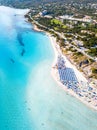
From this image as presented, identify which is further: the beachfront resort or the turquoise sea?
the beachfront resort

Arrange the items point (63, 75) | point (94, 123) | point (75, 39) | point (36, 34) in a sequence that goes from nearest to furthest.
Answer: point (94, 123)
point (63, 75)
point (75, 39)
point (36, 34)

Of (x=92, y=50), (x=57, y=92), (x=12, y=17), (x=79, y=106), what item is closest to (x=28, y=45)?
(x=92, y=50)

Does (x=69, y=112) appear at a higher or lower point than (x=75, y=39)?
higher

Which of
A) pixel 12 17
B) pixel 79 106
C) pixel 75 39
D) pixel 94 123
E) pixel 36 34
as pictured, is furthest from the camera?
pixel 12 17

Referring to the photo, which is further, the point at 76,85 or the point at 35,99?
the point at 76,85

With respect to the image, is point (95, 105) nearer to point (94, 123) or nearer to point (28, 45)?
point (94, 123)

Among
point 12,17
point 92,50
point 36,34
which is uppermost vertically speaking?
point 92,50

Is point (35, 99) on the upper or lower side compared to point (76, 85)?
upper

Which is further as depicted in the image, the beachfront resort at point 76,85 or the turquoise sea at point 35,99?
the beachfront resort at point 76,85
